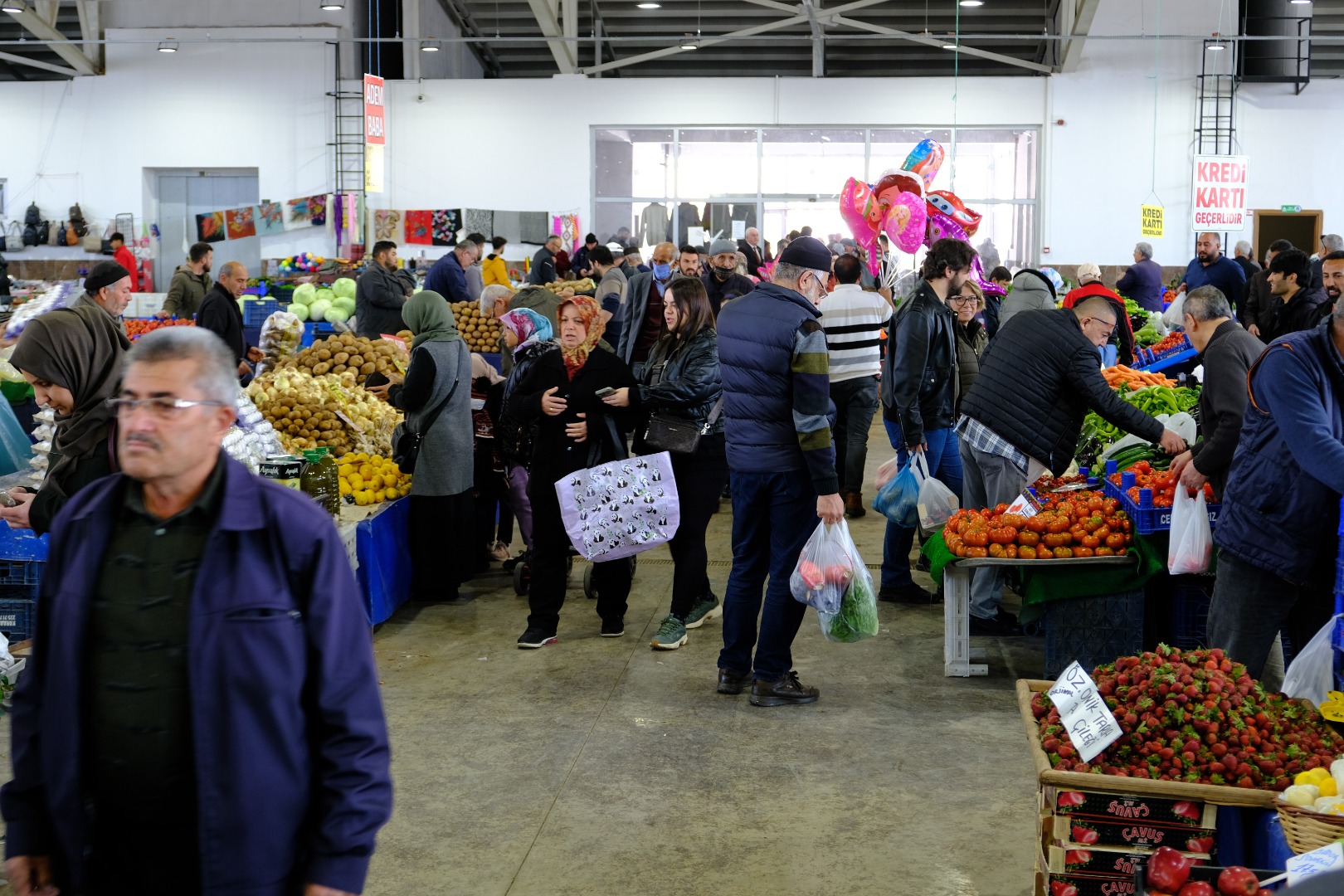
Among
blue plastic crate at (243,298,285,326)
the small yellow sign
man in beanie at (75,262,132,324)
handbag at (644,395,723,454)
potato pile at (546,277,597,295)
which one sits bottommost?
handbag at (644,395,723,454)

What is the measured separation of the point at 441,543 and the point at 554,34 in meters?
13.5

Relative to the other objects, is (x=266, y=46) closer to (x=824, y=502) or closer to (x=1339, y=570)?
(x=824, y=502)

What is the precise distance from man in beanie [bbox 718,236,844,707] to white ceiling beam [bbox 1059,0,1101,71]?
14.7 m

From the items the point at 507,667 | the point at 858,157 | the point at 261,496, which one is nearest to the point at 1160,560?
the point at 507,667

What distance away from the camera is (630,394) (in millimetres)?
5316

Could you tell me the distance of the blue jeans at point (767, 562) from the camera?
15.1ft

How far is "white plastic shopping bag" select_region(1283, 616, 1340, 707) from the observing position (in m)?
3.30

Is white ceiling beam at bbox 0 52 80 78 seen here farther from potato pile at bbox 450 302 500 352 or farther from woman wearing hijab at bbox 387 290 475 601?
woman wearing hijab at bbox 387 290 475 601

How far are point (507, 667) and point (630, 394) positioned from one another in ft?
3.90

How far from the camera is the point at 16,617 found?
4.65m

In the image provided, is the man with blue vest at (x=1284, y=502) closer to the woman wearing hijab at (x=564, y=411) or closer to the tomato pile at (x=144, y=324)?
the woman wearing hijab at (x=564, y=411)

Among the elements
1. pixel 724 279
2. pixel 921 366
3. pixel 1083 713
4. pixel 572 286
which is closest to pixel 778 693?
pixel 921 366

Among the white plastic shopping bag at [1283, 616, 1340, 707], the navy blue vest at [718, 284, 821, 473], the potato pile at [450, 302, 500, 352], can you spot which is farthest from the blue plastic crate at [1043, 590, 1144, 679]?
the potato pile at [450, 302, 500, 352]

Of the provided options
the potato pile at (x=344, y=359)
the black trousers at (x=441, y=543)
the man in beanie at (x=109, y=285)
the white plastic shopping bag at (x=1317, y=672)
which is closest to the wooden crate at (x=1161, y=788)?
the white plastic shopping bag at (x=1317, y=672)
